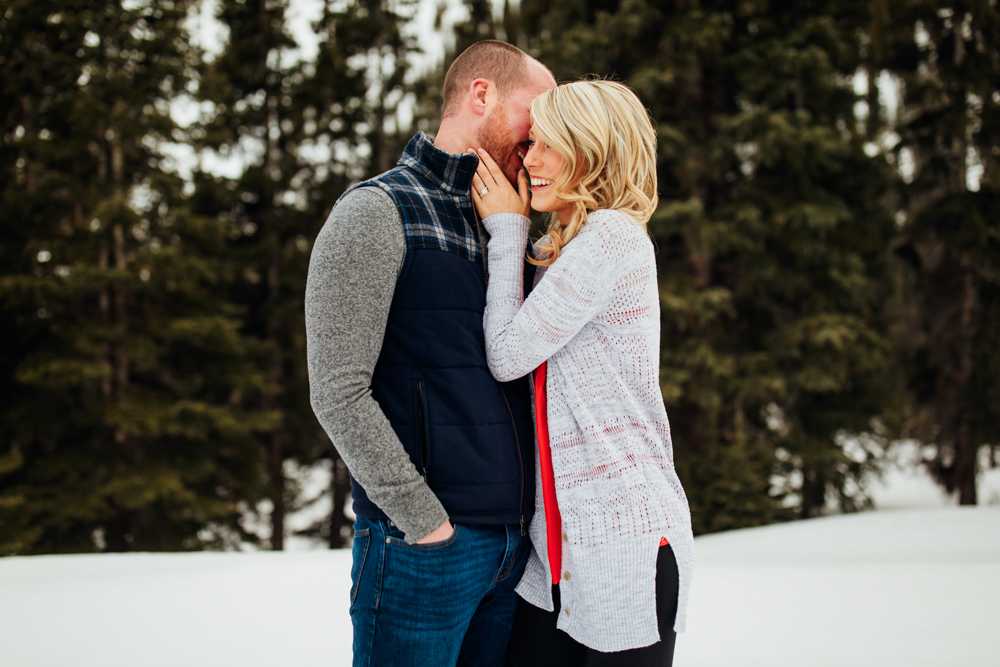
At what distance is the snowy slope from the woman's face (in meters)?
3.02

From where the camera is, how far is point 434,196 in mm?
1657

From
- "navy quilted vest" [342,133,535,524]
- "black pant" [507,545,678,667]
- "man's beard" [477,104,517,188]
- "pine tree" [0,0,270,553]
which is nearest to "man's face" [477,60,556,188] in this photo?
"man's beard" [477,104,517,188]

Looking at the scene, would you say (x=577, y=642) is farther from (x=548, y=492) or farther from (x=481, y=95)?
(x=481, y=95)

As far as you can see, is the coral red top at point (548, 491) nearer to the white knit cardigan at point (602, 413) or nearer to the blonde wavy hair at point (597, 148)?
the white knit cardigan at point (602, 413)

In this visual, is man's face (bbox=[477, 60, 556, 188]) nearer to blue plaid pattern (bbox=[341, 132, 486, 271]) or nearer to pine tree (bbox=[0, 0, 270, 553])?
blue plaid pattern (bbox=[341, 132, 486, 271])

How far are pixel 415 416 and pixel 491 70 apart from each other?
3.23 ft

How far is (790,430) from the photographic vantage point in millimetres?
10102

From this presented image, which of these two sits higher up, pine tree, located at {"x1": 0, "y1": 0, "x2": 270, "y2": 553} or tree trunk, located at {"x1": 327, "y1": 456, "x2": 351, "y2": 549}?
pine tree, located at {"x1": 0, "y1": 0, "x2": 270, "y2": 553}

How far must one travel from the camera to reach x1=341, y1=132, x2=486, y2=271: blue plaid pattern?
61.2 inches

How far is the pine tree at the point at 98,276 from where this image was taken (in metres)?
8.38

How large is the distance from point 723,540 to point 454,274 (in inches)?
276

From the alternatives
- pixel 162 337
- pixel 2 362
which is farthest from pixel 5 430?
pixel 162 337

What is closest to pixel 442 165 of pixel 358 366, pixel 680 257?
pixel 358 366

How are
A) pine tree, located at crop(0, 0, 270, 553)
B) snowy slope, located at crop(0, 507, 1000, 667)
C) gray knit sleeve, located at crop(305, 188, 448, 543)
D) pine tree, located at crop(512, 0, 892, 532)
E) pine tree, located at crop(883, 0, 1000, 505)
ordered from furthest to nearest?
pine tree, located at crop(883, 0, 1000, 505) → pine tree, located at crop(512, 0, 892, 532) → pine tree, located at crop(0, 0, 270, 553) → snowy slope, located at crop(0, 507, 1000, 667) → gray knit sleeve, located at crop(305, 188, 448, 543)
